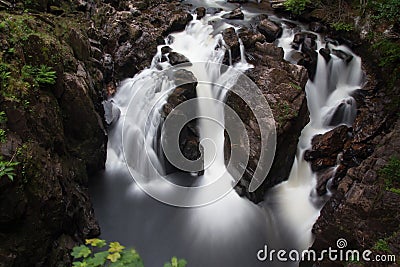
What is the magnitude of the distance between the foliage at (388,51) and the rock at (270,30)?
2885 mm

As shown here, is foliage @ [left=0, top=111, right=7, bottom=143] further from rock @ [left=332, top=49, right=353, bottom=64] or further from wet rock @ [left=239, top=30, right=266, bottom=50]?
rock @ [left=332, top=49, right=353, bottom=64]

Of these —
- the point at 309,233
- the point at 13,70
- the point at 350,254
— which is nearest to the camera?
the point at 13,70

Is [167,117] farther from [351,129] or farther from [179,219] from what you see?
[351,129]

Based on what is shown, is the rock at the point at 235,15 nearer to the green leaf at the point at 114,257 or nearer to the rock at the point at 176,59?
the rock at the point at 176,59

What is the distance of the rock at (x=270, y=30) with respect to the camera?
9555 mm

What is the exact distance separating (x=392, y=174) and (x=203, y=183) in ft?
12.9

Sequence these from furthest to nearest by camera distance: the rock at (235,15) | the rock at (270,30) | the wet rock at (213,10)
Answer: the wet rock at (213,10) < the rock at (235,15) < the rock at (270,30)

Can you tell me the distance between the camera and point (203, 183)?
7172 millimetres

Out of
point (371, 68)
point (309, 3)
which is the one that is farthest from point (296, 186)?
point (309, 3)

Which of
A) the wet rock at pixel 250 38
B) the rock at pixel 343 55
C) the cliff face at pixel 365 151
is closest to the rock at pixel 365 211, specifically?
the cliff face at pixel 365 151

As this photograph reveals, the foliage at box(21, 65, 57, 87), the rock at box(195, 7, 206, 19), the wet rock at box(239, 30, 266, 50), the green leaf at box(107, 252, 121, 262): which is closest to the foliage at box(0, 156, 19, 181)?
the foliage at box(21, 65, 57, 87)

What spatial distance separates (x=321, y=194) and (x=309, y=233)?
107 centimetres

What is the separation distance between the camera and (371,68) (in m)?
8.22

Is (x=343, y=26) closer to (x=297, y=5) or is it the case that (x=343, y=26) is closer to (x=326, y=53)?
(x=326, y=53)
